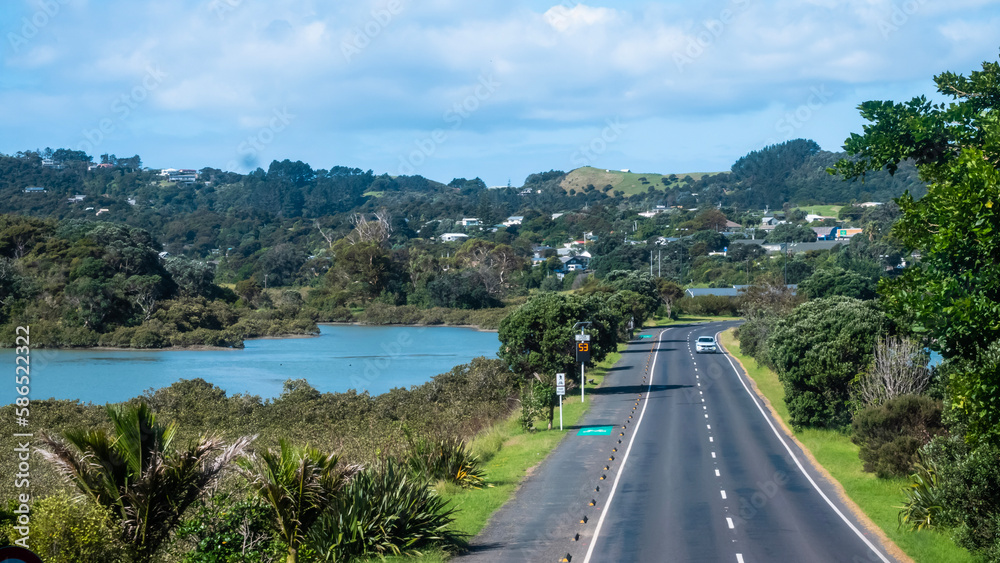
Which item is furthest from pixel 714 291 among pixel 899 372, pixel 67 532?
pixel 67 532

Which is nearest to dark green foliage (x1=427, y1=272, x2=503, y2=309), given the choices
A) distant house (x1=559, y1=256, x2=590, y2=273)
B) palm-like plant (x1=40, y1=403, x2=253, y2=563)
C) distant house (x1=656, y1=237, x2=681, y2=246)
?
distant house (x1=559, y1=256, x2=590, y2=273)

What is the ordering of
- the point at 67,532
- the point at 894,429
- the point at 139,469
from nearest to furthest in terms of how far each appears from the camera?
the point at 67,532
the point at 139,469
the point at 894,429

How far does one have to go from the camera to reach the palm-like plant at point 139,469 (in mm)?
11000

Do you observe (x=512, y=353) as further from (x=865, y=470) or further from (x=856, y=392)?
(x=865, y=470)

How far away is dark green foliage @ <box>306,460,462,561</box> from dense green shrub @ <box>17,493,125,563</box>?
143 inches

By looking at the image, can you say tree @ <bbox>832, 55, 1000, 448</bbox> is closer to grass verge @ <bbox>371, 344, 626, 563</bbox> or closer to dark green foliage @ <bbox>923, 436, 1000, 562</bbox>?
dark green foliage @ <bbox>923, 436, 1000, 562</bbox>

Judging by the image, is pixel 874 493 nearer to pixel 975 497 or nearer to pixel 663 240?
pixel 975 497

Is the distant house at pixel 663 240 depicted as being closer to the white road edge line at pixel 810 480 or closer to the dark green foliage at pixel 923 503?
the white road edge line at pixel 810 480

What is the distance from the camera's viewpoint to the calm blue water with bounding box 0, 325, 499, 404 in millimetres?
54312

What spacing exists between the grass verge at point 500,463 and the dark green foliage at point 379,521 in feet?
1.27

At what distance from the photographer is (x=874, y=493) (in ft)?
72.2

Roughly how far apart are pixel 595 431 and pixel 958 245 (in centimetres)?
2092

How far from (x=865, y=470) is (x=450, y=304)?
95.2m

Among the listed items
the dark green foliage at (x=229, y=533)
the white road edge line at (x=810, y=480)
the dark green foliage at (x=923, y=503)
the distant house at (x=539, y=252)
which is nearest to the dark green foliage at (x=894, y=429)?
the white road edge line at (x=810, y=480)
